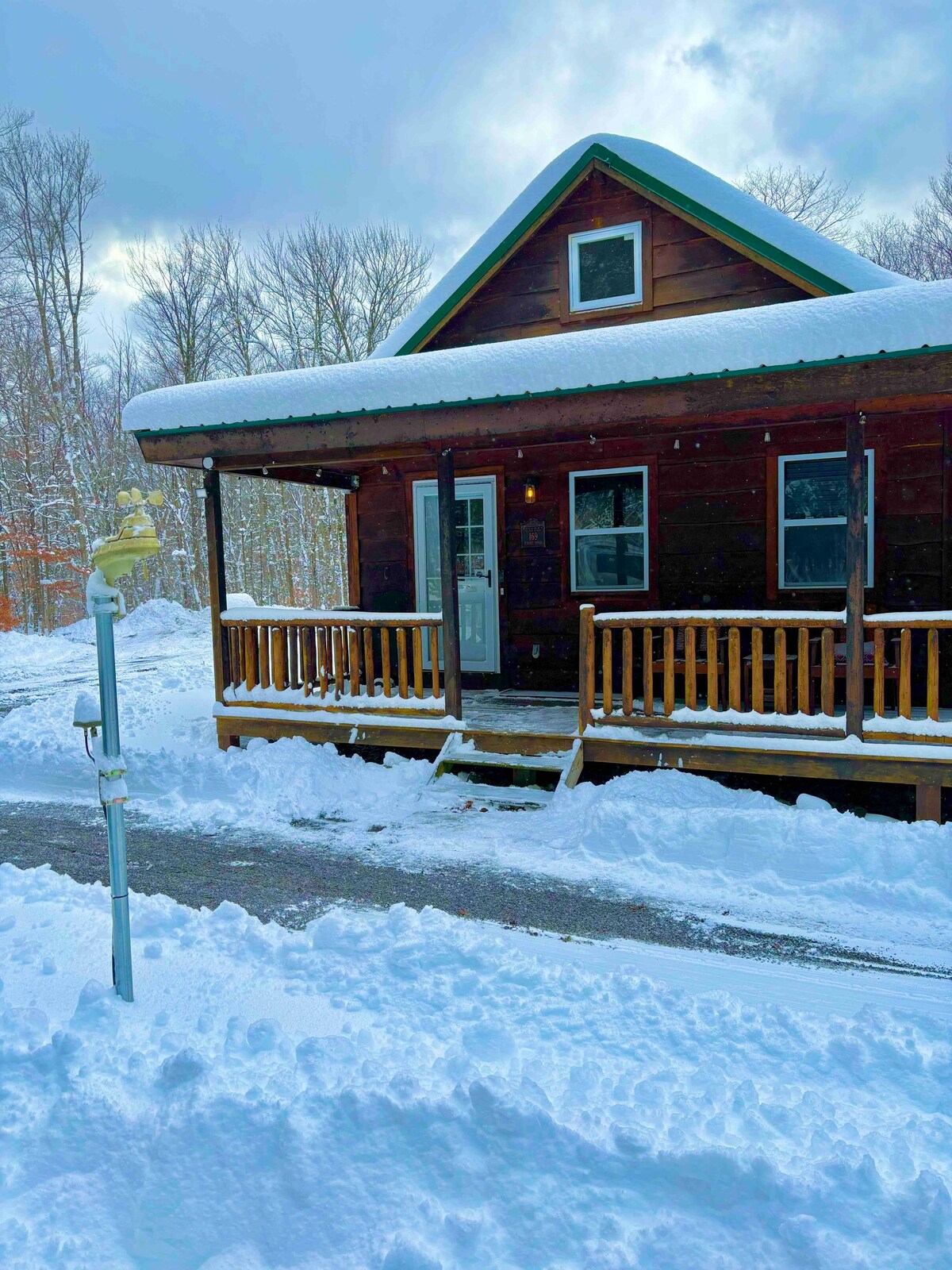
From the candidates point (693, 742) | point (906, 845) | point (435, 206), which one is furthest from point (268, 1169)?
point (435, 206)

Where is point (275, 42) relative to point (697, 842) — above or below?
above

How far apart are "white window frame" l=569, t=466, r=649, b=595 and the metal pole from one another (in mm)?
6134

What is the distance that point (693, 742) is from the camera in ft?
20.8

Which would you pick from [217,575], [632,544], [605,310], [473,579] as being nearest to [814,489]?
[632,544]

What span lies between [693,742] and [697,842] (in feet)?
3.80

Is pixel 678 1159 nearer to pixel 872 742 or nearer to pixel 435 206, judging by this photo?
pixel 872 742

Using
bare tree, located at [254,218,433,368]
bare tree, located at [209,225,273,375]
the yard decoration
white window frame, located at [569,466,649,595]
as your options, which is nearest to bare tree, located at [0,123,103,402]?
bare tree, located at [209,225,273,375]

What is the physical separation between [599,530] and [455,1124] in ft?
22.8

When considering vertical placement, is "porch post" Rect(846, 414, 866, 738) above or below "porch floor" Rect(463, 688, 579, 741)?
above

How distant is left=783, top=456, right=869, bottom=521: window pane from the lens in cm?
798

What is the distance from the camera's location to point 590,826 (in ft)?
18.5

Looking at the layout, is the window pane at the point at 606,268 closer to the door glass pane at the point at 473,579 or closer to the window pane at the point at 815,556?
the door glass pane at the point at 473,579

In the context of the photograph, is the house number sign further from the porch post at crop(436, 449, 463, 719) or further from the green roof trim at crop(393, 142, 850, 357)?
the green roof trim at crop(393, 142, 850, 357)

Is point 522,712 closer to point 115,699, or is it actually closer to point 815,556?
point 815,556
